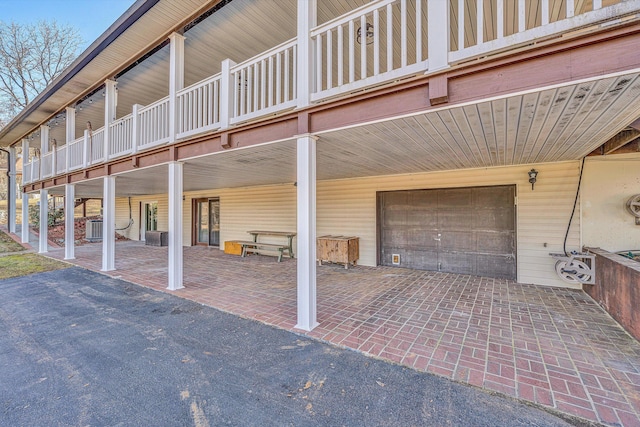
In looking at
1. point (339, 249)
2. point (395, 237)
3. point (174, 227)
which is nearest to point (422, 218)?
point (395, 237)

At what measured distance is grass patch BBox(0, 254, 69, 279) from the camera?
695cm

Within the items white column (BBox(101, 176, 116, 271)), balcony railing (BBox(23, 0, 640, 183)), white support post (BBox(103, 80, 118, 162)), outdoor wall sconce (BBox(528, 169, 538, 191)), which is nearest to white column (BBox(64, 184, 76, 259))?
balcony railing (BBox(23, 0, 640, 183))

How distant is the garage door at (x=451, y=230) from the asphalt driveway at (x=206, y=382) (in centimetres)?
449

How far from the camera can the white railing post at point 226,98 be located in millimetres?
4371

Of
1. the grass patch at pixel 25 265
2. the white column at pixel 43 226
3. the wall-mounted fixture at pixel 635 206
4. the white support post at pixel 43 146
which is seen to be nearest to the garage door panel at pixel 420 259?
the wall-mounted fixture at pixel 635 206

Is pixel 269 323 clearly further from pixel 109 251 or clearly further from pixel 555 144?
pixel 109 251

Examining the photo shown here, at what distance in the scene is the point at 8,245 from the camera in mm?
10805

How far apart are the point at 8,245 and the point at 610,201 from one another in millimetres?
18302

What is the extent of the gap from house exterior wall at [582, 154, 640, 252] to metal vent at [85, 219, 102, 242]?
17.3 metres

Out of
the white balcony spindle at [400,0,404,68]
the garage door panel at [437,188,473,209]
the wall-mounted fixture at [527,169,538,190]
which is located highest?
the white balcony spindle at [400,0,404,68]

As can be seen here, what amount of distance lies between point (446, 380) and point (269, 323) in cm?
222

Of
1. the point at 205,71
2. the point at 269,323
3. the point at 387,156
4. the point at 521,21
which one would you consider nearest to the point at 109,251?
the point at 205,71

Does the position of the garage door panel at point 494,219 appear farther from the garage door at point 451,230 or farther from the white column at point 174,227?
the white column at point 174,227

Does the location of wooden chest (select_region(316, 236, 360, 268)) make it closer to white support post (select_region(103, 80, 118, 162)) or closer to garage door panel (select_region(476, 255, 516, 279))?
garage door panel (select_region(476, 255, 516, 279))
